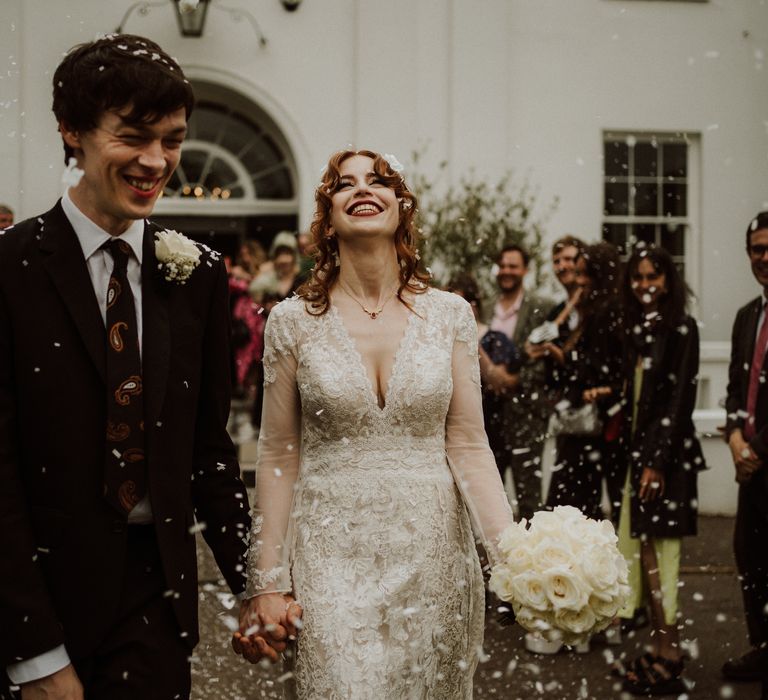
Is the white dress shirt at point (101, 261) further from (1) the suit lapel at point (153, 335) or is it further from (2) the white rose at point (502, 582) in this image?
(2) the white rose at point (502, 582)

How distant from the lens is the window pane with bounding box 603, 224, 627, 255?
12.2 meters

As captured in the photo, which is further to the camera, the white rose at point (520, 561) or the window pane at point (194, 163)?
the window pane at point (194, 163)

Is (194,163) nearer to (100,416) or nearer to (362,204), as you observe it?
(362,204)

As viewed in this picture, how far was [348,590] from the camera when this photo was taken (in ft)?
10.4

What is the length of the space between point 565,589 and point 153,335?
4.02 feet

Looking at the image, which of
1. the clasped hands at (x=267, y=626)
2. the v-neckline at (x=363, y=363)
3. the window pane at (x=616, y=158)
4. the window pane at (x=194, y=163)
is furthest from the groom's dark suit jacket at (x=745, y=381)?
the window pane at (x=194, y=163)

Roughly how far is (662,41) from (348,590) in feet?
33.9

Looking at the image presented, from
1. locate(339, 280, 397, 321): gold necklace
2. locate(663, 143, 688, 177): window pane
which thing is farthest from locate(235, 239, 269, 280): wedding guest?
locate(339, 280, 397, 321): gold necklace

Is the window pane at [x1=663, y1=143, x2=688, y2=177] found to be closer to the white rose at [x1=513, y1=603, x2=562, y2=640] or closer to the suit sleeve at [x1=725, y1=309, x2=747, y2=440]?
the suit sleeve at [x1=725, y1=309, x2=747, y2=440]

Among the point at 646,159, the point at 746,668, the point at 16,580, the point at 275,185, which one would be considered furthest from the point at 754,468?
the point at 275,185

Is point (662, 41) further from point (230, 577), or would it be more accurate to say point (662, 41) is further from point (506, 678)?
point (230, 577)

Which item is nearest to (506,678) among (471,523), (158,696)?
(471,523)

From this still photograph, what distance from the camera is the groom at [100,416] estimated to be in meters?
2.45

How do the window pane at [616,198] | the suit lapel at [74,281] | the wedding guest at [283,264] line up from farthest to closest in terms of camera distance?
the window pane at [616,198]
the wedding guest at [283,264]
the suit lapel at [74,281]
